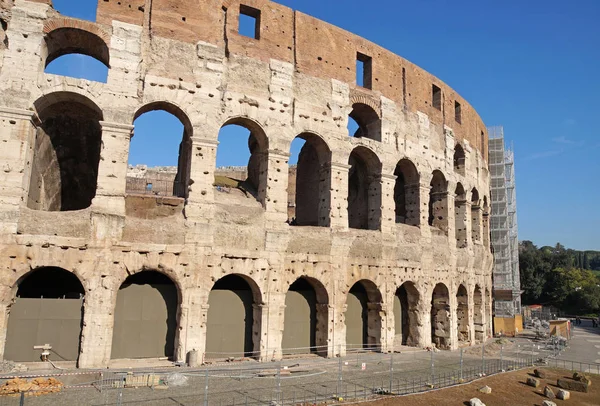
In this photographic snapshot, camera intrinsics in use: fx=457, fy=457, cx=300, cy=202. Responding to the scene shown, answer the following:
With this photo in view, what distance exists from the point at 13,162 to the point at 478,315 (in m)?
19.9

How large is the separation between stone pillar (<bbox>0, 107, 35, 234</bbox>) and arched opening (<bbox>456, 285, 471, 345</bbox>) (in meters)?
17.0

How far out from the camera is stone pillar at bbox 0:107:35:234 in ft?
35.4

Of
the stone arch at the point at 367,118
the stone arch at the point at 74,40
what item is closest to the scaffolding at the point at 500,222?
the stone arch at the point at 367,118

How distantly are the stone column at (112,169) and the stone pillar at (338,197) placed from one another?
6423mm

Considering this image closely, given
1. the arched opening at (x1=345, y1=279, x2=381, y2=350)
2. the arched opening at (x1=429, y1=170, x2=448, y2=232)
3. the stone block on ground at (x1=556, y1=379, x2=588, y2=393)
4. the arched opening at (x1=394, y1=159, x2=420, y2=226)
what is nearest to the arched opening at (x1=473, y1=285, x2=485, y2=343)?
the arched opening at (x1=429, y1=170, x2=448, y2=232)

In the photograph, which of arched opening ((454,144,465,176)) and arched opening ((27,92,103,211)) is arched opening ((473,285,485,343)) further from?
arched opening ((27,92,103,211))

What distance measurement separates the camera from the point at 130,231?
38.9 feet

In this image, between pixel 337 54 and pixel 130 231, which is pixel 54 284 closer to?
pixel 130 231

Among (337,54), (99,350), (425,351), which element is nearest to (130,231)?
(99,350)

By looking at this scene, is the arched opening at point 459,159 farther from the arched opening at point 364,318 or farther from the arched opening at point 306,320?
the arched opening at point 306,320

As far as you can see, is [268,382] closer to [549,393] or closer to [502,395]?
[502,395]

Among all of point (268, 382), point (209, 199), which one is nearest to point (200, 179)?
point (209, 199)

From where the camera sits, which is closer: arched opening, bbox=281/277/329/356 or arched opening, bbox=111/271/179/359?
arched opening, bbox=111/271/179/359

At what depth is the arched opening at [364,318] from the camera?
52.3 feet
